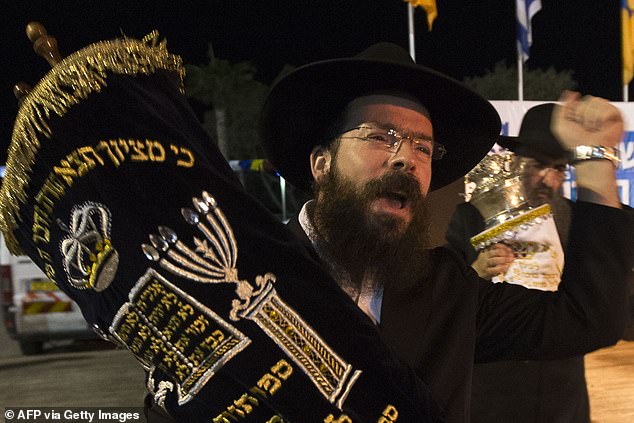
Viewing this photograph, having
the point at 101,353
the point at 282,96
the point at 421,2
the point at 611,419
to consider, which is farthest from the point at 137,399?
the point at 421,2

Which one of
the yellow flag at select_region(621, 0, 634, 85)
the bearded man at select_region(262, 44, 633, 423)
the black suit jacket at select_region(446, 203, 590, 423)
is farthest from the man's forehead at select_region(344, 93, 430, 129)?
the yellow flag at select_region(621, 0, 634, 85)

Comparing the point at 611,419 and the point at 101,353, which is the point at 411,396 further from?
the point at 101,353

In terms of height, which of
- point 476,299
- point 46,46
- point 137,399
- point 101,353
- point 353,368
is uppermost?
point 46,46

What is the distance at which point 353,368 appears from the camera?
132 centimetres

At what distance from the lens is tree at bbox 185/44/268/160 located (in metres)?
38.6

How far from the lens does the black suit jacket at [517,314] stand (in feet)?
5.74

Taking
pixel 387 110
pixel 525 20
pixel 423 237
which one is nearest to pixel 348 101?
pixel 387 110

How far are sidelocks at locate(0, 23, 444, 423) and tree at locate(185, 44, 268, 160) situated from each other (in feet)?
119

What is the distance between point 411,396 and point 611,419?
470 centimetres

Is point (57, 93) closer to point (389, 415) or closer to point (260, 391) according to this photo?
point (260, 391)

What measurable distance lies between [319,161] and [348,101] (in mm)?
220

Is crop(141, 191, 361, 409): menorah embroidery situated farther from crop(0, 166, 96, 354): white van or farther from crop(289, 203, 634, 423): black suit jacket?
crop(0, 166, 96, 354): white van

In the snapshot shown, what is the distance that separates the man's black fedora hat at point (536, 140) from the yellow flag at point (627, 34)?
10432 millimetres

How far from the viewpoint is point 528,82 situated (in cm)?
4200
